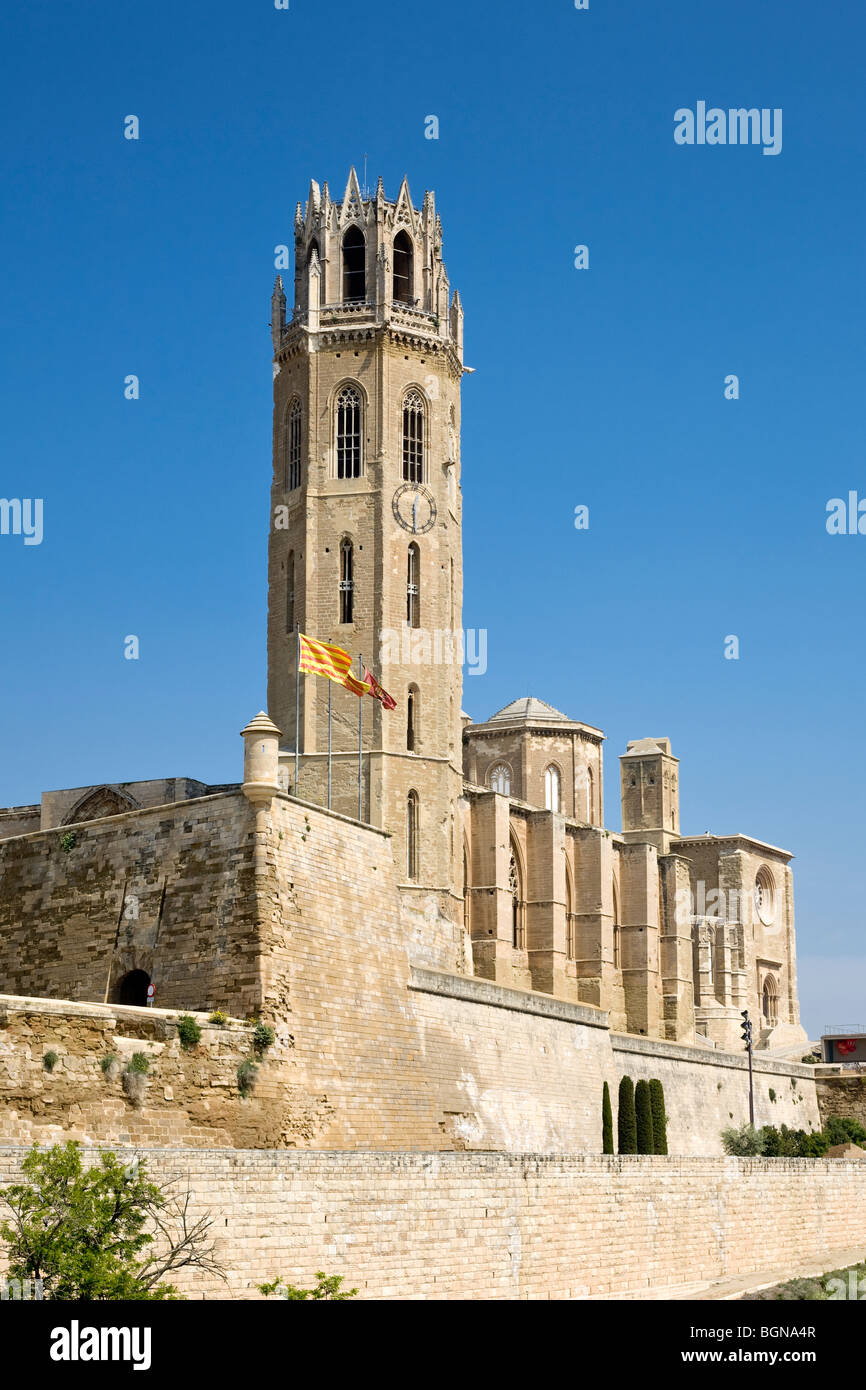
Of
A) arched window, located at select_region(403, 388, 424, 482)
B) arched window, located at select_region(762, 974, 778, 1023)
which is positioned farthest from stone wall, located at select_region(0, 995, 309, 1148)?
arched window, located at select_region(762, 974, 778, 1023)

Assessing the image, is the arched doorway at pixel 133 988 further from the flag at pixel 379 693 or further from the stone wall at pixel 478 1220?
the flag at pixel 379 693

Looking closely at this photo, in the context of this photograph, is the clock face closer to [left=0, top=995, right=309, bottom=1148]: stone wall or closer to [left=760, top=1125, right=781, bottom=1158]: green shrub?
[left=760, top=1125, right=781, bottom=1158]: green shrub

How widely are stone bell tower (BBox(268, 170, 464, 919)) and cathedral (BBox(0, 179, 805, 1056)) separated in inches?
2.8

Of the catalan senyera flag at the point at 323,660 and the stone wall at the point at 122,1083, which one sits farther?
the catalan senyera flag at the point at 323,660

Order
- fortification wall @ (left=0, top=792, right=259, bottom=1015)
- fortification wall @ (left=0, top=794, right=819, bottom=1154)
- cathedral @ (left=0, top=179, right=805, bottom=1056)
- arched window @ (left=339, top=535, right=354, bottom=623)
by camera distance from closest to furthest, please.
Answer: fortification wall @ (left=0, top=794, right=819, bottom=1154)
fortification wall @ (left=0, top=792, right=259, bottom=1015)
cathedral @ (left=0, top=179, right=805, bottom=1056)
arched window @ (left=339, top=535, right=354, bottom=623)

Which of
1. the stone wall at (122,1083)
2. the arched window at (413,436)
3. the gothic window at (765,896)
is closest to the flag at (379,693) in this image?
the arched window at (413,436)

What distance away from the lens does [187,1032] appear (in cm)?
2256

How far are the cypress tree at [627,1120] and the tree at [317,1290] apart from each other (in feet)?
69.8

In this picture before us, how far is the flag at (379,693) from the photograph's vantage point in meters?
41.2

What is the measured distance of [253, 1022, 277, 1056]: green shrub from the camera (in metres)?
23.8
